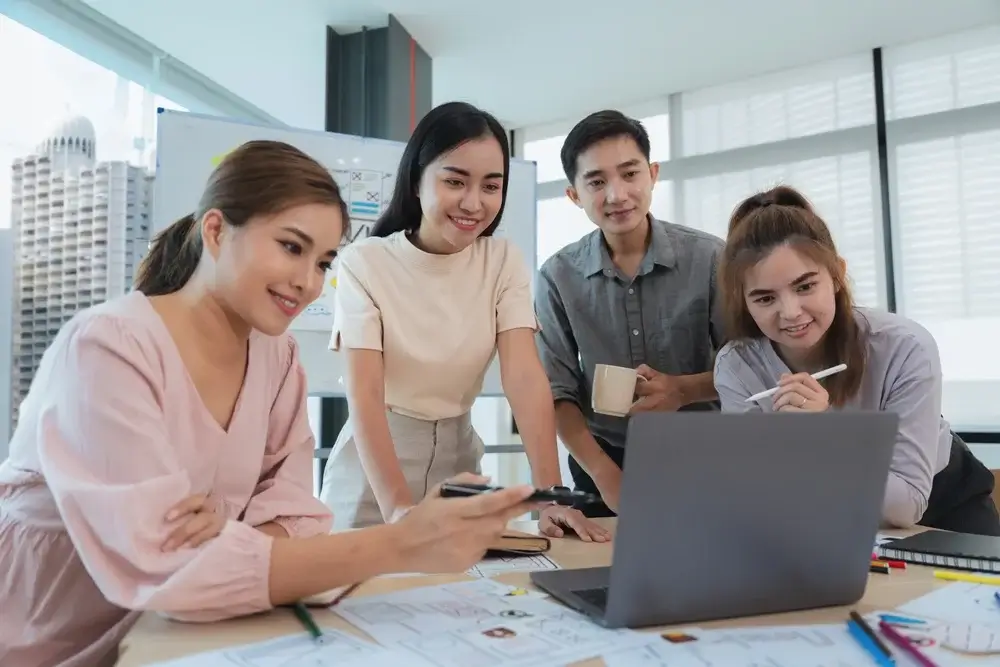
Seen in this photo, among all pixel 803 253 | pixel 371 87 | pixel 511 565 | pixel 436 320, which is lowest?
pixel 511 565

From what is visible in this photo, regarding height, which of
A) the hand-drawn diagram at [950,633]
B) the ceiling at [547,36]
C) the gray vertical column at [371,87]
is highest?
the ceiling at [547,36]

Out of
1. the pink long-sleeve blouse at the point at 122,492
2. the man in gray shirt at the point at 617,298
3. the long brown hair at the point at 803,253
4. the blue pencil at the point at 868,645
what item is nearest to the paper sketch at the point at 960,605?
the blue pencil at the point at 868,645

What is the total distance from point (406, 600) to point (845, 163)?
139 inches

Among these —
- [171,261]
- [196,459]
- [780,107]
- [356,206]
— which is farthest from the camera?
[780,107]

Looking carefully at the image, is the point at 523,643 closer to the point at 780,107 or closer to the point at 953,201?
the point at 953,201

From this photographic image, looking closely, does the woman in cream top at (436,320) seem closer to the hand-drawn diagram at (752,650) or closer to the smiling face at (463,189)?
the smiling face at (463,189)

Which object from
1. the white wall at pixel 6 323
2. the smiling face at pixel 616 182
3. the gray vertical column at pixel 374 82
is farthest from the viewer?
the gray vertical column at pixel 374 82

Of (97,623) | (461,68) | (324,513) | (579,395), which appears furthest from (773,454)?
(461,68)

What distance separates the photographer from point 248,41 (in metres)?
3.20

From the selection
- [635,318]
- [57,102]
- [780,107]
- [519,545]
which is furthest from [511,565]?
[780,107]

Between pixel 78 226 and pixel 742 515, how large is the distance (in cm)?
262

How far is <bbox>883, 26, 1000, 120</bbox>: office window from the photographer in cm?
336

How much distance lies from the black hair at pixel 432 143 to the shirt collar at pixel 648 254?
1.28 ft

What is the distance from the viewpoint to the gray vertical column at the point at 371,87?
3.23m
